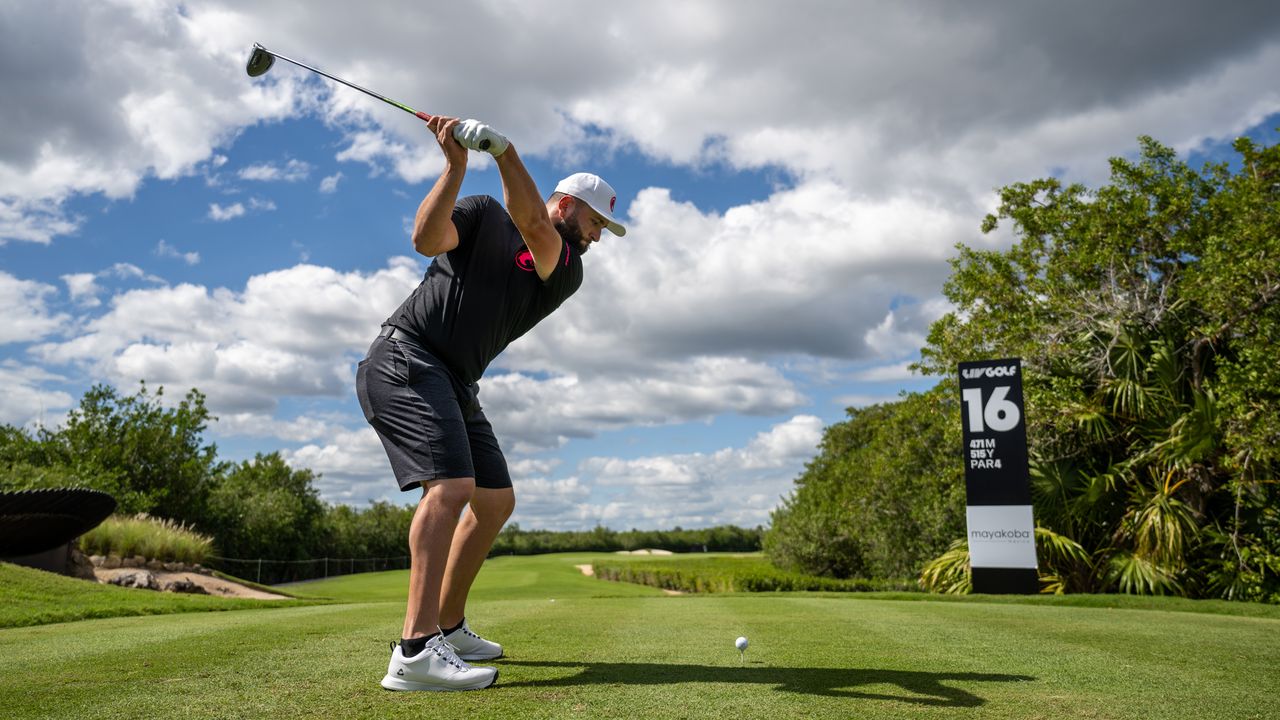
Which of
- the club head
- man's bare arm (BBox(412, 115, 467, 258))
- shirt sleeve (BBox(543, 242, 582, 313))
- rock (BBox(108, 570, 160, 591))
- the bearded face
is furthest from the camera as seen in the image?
rock (BBox(108, 570, 160, 591))

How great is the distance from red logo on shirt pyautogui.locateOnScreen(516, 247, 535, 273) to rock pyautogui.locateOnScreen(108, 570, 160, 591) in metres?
14.6

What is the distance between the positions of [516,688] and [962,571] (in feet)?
46.6

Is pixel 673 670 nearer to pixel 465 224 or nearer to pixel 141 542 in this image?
pixel 465 224

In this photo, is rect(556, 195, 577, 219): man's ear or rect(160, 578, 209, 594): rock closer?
rect(556, 195, 577, 219): man's ear

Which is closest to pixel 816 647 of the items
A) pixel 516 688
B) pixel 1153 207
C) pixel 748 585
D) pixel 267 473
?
pixel 516 688

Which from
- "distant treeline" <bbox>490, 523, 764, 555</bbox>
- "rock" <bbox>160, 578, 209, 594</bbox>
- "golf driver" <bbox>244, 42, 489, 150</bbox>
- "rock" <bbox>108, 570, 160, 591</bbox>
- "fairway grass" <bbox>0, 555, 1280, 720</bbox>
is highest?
"golf driver" <bbox>244, 42, 489, 150</bbox>

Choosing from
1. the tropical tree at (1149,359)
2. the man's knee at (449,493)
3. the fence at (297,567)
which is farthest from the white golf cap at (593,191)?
the fence at (297,567)

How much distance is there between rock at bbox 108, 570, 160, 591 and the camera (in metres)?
14.8

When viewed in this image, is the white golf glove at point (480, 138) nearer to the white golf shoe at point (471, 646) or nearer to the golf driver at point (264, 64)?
the golf driver at point (264, 64)

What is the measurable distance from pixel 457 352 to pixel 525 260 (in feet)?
1.59

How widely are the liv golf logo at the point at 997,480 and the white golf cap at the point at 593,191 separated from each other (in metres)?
10.5

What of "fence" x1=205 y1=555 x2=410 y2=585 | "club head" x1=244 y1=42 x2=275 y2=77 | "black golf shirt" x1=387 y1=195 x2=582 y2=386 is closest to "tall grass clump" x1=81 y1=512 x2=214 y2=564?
"fence" x1=205 y1=555 x2=410 y2=585

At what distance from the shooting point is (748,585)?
20703 millimetres

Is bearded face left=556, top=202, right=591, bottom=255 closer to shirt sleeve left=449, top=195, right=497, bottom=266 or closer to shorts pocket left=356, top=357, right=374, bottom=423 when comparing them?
shirt sleeve left=449, top=195, right=497, bottom=266
